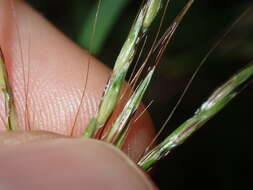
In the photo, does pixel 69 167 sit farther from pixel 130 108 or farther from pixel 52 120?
pixel 52 120

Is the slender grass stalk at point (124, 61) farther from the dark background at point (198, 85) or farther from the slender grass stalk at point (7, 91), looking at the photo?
the dark background at point (198, 85)

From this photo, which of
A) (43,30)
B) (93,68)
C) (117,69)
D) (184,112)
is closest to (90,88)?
(93,68)

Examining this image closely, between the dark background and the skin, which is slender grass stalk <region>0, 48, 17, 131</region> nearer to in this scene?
the skin

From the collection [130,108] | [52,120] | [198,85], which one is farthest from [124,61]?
[198,85]

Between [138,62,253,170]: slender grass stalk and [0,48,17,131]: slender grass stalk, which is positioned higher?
[138,62,253,170]: slender grass stalk

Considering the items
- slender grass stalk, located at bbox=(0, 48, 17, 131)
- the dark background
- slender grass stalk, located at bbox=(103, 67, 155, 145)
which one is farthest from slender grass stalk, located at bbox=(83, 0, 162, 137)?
the dark background

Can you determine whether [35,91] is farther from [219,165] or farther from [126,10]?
[219,165]
